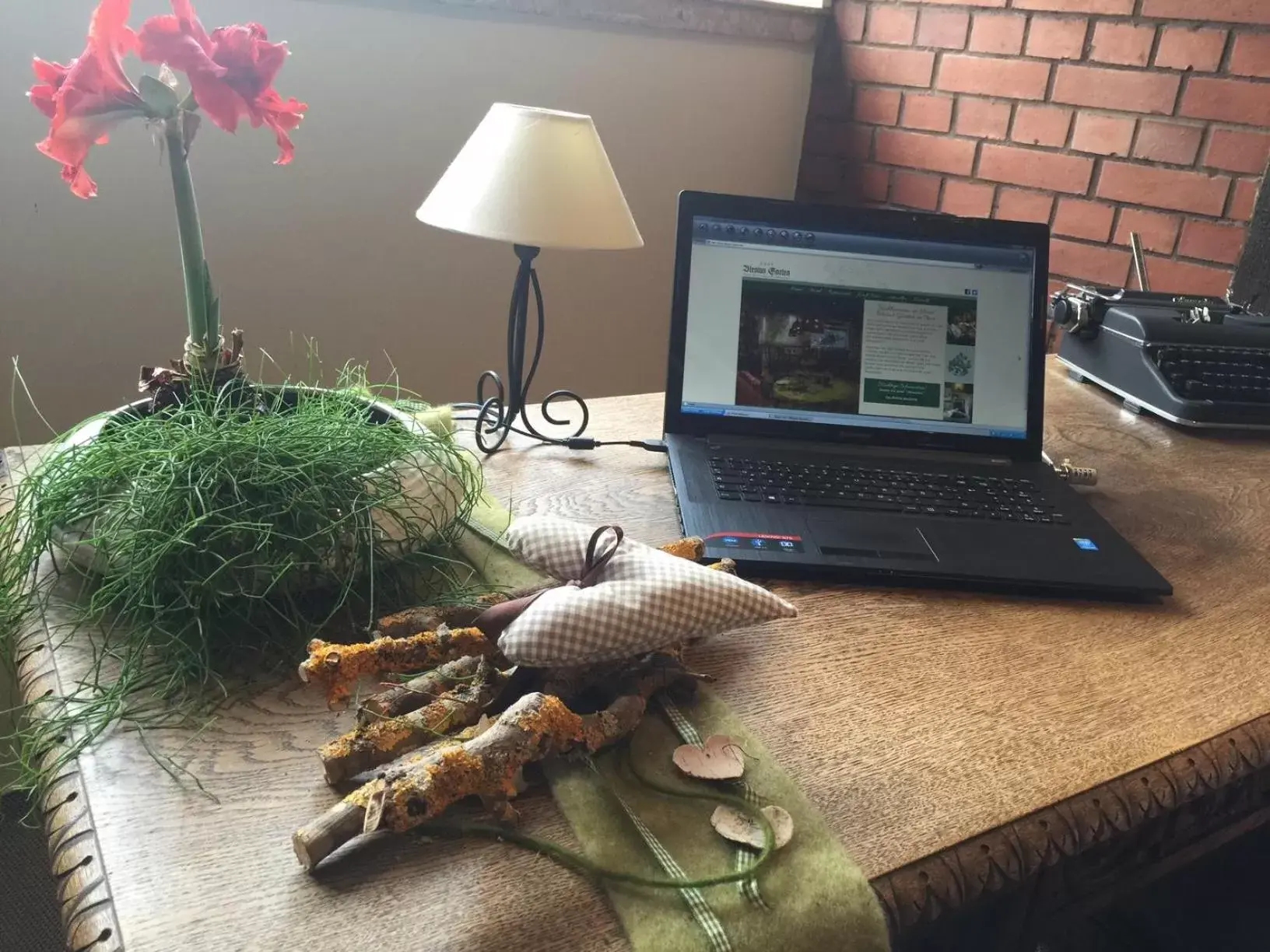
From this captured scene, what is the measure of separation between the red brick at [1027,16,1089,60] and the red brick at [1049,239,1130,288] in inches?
12.6

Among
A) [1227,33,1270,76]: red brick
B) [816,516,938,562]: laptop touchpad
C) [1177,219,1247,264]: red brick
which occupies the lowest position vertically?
[816,516,938,562]: laptop touchpad

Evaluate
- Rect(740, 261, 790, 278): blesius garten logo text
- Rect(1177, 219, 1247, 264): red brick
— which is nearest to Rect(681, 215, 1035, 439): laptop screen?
Rect(740, 261, 790, 278): blesius garten logo text

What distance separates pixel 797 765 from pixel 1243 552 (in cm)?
54

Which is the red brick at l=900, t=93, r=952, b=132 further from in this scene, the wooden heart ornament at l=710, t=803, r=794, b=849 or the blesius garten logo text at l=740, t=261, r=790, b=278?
the wooden heart ornament at l=710, t=803, r=794, b=849

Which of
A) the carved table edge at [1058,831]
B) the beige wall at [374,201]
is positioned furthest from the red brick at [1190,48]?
the carved table edge at [1058,831]

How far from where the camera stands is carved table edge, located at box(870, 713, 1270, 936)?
45cm

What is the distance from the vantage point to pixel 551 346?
188cm

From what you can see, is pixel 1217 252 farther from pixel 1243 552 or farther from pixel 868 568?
pixel 868 568

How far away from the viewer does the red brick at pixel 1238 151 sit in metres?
1.44

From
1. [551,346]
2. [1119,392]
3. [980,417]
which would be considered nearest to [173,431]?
[980,417]

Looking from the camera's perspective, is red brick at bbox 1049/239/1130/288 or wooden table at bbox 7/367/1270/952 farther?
red brick at bbox 1049/239/1130/288

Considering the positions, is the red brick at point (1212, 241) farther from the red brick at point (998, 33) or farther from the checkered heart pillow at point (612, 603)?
the checkered heart pillow at point (612, 603)

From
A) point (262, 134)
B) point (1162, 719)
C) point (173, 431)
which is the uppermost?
point (262, 134)

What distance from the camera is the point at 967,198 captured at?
181 centimetres
